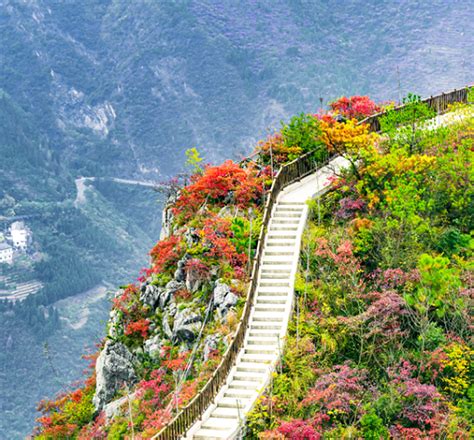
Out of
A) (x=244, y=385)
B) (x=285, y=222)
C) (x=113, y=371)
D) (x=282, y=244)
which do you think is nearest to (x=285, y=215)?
(x=285, y=222)

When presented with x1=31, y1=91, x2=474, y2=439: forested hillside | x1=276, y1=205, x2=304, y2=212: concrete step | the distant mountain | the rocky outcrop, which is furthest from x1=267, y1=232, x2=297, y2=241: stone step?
the distant mountain

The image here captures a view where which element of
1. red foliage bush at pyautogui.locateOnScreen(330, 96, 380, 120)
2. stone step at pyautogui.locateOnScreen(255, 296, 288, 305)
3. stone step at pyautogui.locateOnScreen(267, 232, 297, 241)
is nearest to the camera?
stone step at pyautogui.locateOnScreen(255, 296, 288, 305)

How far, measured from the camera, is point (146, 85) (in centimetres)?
16662

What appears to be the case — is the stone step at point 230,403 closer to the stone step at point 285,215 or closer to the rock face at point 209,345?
the rock face at point 209,345

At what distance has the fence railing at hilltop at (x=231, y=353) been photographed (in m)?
24.1

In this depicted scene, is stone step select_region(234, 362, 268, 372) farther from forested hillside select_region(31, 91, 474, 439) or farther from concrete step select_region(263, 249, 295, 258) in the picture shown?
concrete step select_region(263, 249, 295, 258)

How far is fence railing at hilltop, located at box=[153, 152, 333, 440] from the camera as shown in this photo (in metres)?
24.1

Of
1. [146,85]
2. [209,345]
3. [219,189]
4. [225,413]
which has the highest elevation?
[146,85]

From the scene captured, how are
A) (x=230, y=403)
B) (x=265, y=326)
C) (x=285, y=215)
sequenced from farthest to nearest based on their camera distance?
(x=285, y=215)
(x=265, y=326)
(x=230, y=403)

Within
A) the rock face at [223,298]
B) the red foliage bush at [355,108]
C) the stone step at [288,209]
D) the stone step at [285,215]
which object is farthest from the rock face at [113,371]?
the red foliage bush at [355,108]

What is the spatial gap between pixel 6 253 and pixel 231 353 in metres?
119

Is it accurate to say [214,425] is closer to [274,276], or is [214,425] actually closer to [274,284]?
[274,284]

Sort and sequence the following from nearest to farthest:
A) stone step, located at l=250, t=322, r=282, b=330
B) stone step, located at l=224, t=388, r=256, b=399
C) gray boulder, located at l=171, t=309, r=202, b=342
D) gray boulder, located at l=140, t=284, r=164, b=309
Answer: stone step, located at l=224, t=388, r=256, b=399 → stone step, located at l=250, t=322, r=282, b=330 → gray boulder, located at l=171, t=309, r=202, b=342 → gray boulder, located at l=140, t=284, r=164, b=309

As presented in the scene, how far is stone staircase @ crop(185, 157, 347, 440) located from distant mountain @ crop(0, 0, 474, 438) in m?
90.6
